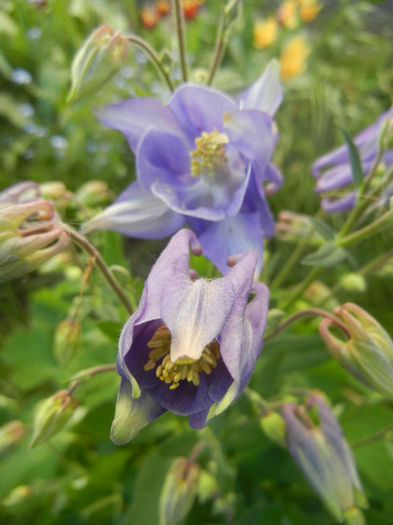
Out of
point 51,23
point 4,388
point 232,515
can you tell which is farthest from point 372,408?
point 51,23

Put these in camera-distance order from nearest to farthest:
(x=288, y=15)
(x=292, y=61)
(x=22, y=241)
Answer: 1. (x=22, y=241)
2. (x=292, y=61)
3. (x=288, y=15)

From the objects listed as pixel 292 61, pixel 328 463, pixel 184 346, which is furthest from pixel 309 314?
pixel 292 61

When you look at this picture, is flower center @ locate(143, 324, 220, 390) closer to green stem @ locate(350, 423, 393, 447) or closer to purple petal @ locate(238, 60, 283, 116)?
purple petal @ locate(238, 60, 283, 116)

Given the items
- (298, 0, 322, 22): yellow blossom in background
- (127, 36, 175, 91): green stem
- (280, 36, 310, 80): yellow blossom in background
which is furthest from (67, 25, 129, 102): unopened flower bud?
(298, 0, 322, 22): yellow blossom in background

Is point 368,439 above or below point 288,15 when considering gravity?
below

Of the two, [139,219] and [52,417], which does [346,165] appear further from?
[52,417]

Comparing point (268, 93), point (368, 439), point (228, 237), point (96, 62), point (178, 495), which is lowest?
point (368, 439)
